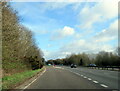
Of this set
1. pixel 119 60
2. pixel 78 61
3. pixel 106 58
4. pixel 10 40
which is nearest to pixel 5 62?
pixel 10 40

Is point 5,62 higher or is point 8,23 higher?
point 8,23

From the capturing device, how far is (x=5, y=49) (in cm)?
1898

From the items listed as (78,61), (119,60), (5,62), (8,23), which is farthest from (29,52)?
(78,61)

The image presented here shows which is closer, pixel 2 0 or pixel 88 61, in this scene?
pixel 2 0

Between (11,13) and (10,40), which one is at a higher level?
(11,13)

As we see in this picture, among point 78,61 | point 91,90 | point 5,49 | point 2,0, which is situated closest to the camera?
point 91,90

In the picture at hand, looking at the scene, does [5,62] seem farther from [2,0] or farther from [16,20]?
[2,0]

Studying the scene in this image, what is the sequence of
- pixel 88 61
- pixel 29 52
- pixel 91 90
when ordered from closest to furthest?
pixel 91 90, pixel 29 52, pixel 88 61

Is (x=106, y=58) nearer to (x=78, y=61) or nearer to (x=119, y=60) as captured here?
(x=119, y=60)

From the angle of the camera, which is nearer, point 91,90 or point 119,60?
point 91,90

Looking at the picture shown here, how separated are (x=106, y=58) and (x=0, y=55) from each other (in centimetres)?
8005

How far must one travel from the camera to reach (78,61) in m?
160

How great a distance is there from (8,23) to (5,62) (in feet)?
15.3

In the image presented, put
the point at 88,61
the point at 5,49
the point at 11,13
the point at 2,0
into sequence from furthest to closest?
the point at 88,61 < the point at 11,13 < the point at 5,49 < the point at 2,0
